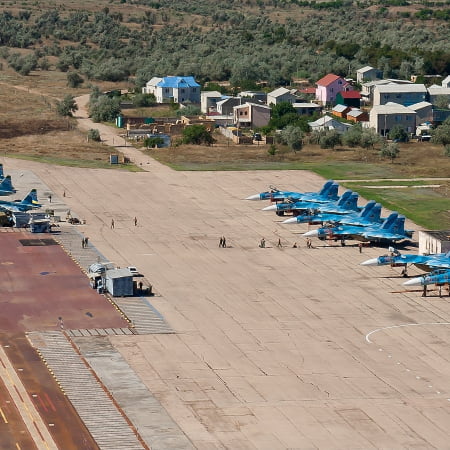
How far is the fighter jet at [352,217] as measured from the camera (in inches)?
Result: 5221

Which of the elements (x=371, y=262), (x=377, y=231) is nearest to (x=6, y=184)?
(x=377, y=231)

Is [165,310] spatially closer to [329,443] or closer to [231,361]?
[231,361]

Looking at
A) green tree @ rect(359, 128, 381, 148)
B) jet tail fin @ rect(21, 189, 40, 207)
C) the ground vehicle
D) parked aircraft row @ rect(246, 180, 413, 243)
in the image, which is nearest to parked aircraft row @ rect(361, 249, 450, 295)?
parked aircraft row @ rect(246, 180, 413, 243)

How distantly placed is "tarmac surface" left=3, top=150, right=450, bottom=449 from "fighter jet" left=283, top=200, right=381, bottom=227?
1320mm

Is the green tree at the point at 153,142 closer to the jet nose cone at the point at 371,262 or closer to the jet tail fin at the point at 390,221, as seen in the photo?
the jet tail fin at the point at 390,221

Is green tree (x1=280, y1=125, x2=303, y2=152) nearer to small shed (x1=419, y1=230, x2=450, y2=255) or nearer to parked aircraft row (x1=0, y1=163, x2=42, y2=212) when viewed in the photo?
parked aircraft row (x1=0, y1=163, x2=42, y2=212)

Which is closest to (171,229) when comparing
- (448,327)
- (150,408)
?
(448,327)

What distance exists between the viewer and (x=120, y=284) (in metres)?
108

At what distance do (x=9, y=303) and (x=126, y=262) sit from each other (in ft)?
56.7

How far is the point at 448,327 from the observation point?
3959 inches

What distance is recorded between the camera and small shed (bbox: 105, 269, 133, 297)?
107312 mm

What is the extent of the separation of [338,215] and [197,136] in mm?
60767

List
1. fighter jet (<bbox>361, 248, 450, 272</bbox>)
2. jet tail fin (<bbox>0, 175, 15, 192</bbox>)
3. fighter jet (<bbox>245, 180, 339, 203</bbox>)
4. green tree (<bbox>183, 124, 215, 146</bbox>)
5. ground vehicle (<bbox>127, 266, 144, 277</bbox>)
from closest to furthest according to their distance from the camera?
ground vehicle (<bbox>127, 266, 144, 277</bbox>) → fighter jet (<bbox>361, 248, 450, 272</bbox>) → fighter jet (<bbox>245, 180, 339, 203</bbox>) → jet tail fin (<bbox>0, 175, 15, 192</bbox>) → green tree (<bbox>183, 124, 215, 146</bbox>)

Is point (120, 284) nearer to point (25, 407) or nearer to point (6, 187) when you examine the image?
point (25, 407)
